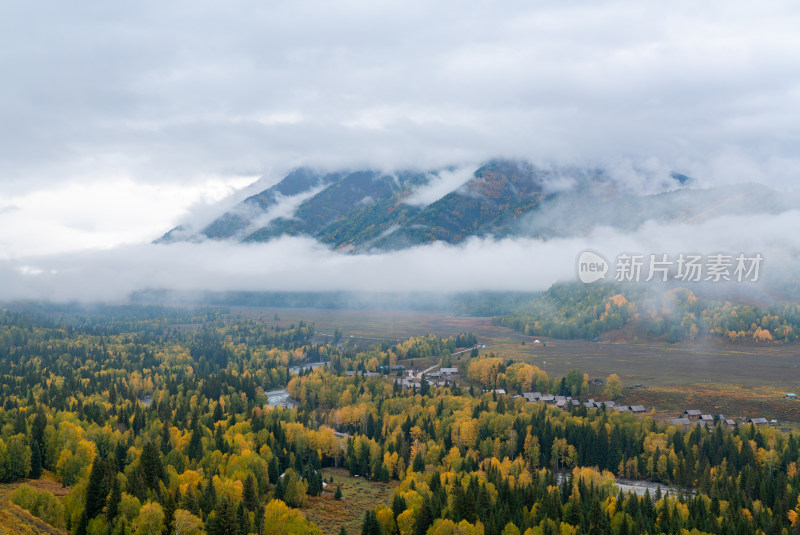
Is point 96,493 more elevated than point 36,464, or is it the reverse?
point 96,493

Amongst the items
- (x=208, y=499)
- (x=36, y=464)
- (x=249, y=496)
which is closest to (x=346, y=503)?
(x=249, y=496)

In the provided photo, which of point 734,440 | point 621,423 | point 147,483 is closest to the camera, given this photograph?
point 147,483

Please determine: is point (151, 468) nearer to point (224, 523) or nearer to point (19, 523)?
point (224, 523)

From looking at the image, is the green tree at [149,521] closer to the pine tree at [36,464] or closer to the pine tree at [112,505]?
the pine tree at [112,505]

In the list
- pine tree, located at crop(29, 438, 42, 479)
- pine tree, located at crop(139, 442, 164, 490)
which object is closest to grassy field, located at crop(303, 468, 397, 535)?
pine tree, located at crop(139, 442, 164, 490)

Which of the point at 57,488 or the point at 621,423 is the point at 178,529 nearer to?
the point at 57,488

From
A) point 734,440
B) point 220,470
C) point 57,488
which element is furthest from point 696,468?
point 57,488

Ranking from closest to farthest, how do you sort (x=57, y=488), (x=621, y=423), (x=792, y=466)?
1. (x=57, y=488)
2. (x=792, y=466)
3. (x=621, y=423)

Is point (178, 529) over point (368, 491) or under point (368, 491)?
over

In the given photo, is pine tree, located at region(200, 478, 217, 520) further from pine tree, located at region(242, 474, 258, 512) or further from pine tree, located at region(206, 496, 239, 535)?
pine tree, located at region(206, 496, 239, 535)
